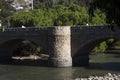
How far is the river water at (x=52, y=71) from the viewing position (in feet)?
121

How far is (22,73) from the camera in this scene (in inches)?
1569

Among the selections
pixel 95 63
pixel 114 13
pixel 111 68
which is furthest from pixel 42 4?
pixel 114 13

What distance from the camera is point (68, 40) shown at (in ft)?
151

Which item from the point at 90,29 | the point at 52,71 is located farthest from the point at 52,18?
the point at 52,71

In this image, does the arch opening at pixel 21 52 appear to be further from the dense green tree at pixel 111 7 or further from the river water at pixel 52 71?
the dense green tree at pixel 111 7

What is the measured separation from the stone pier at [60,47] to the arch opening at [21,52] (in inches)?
262

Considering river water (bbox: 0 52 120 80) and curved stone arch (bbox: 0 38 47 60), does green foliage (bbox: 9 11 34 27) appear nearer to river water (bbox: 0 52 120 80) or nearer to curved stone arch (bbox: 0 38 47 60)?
curved stone arch (bbox: 0 38 47 60)

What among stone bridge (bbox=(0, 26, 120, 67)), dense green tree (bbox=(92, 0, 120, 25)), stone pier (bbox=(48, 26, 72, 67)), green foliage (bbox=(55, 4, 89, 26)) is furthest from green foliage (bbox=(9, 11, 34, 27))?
dense green tree (bbox=(92, 0, 120, 25))

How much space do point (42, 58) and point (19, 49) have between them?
5.32m

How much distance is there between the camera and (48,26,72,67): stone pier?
1777 inches

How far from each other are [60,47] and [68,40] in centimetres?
127

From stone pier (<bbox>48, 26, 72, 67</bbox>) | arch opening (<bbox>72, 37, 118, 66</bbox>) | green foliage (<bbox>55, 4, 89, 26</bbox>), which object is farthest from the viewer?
green foliage (<bbox>55, 4, 89, 26</bbox>)

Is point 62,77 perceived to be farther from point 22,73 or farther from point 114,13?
point 114,13

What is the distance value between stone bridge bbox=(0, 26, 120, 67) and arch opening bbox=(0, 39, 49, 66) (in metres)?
5.01
